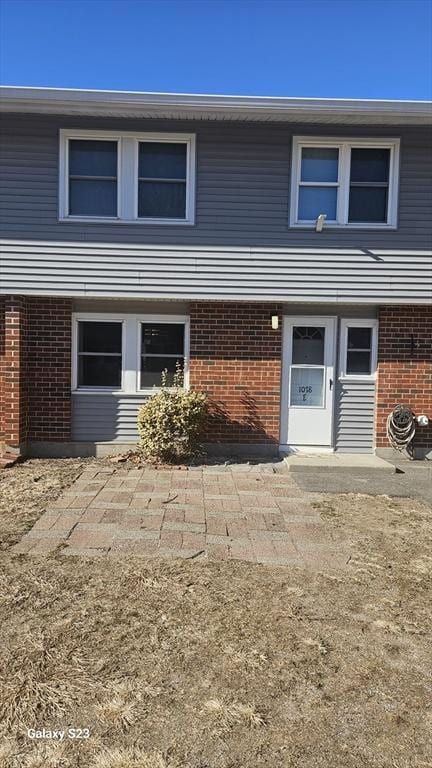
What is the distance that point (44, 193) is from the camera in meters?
7.68

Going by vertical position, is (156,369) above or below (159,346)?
below

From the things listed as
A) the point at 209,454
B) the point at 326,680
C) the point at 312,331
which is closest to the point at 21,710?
the point at 326,680

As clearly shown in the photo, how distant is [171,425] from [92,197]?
11.8 ft

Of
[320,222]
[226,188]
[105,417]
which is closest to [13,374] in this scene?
[105,417]

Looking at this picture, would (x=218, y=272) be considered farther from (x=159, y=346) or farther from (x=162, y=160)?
(x=162, y=160)

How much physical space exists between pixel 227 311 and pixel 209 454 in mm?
2189

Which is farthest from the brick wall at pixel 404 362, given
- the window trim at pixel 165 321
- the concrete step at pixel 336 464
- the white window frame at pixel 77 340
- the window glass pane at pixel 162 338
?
the white window frame at pixel 77 340

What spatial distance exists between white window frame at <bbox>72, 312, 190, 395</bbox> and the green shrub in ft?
2.36

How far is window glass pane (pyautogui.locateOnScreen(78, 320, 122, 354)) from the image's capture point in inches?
323

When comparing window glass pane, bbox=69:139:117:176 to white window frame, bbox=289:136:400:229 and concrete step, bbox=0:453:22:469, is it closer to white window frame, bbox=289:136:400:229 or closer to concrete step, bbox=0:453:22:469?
white window frame, bbox=289:136:400:229

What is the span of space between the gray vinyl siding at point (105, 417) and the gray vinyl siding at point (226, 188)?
237cm

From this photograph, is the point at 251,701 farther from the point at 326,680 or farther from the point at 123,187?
the point at 123,187

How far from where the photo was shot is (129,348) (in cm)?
817

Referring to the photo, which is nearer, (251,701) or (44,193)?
(251,701)
